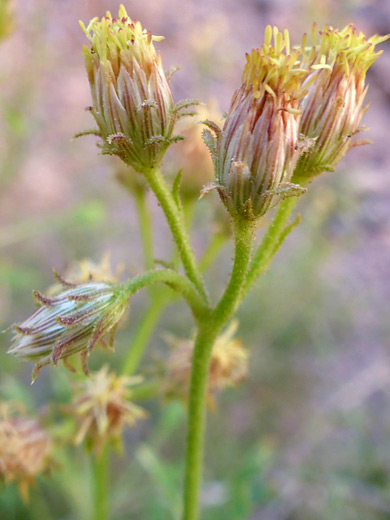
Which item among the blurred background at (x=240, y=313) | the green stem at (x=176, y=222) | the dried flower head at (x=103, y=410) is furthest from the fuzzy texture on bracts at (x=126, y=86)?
the dried flower head at (x=103, y=410)

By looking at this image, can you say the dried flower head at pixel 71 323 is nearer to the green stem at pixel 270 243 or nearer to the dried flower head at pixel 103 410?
the green stem at pixel 270 243

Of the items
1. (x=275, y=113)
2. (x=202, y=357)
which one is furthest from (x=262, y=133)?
(x=202, y=357)

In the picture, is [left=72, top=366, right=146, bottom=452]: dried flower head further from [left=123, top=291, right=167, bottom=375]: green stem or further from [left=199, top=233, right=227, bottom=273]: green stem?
[left=199, top=233, right=227, bottom=273]: green stem

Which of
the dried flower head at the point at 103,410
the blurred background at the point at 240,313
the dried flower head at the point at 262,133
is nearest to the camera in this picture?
the dried flower head at the point at 262,133

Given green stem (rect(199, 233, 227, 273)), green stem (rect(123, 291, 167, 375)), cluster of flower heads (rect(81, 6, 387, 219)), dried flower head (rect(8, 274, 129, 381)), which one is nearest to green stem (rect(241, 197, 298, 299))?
cluster of flower heads (rect(81, 6, 387, 219))

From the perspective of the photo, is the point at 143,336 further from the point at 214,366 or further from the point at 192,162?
the point at 192,162

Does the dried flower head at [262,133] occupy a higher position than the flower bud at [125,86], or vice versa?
the flower bud at [125,86]
